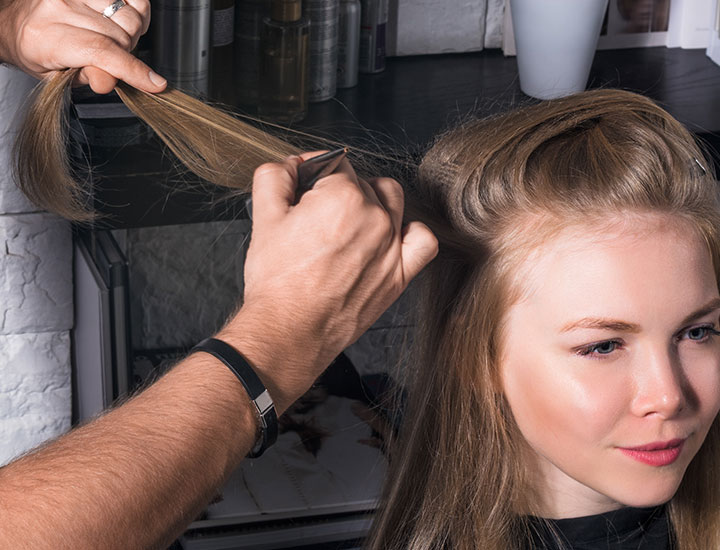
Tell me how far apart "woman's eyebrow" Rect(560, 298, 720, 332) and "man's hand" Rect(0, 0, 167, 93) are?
461mm

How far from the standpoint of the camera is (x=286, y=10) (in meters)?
1.48

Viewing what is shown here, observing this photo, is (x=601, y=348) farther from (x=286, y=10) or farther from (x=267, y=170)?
(x=286, y=10)

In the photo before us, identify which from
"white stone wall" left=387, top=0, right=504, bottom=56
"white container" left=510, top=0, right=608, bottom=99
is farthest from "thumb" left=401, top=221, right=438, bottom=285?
"white stone wall" left=387, top=0, right=504, bottom=56

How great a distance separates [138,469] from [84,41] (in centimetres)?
47

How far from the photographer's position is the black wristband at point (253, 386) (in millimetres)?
788

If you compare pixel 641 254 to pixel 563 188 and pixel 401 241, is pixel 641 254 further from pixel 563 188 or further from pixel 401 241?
pixel 401 241

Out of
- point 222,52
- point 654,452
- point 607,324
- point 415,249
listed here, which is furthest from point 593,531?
point 222,52

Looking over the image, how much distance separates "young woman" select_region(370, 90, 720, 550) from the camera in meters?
0.95

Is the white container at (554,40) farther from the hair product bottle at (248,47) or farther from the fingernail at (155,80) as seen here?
the fingernail at (155,80)

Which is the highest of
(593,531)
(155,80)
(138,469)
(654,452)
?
(155,80)

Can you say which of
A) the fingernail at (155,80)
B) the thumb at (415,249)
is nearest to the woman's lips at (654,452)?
the thumb at (415,249)

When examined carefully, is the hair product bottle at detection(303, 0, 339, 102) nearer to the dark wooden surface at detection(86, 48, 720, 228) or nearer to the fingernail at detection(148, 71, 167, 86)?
the dark wooden surface at detection(86, 48, 720, 228)

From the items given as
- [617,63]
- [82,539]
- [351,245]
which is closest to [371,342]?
[617,63]

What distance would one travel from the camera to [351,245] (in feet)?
2.75
